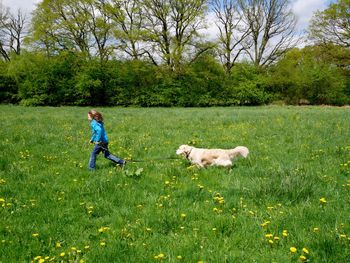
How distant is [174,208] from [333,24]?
50821 mm

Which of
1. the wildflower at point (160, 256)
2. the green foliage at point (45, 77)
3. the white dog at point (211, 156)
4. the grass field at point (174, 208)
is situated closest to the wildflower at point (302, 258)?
the grass field at point (174, 208)

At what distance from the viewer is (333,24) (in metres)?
47.1

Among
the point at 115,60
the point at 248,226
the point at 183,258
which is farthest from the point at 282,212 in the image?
the point at 115,60

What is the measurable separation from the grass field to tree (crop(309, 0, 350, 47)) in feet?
145

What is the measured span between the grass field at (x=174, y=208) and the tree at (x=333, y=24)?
145 feet

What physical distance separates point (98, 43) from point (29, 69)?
9.62m

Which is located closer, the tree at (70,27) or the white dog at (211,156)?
the white dog at (211,156)

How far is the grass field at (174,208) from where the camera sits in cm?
404

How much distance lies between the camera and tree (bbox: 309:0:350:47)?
46375mm

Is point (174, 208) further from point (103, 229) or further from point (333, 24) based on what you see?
point (333, 24)

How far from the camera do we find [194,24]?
44531 mm

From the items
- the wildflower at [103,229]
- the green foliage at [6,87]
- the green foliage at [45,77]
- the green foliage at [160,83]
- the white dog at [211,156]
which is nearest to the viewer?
the wildflower at [103,229]

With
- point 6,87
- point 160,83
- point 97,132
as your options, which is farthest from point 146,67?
point 97,132

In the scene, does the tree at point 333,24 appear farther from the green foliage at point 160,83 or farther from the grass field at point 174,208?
the grass field at point 174,208
